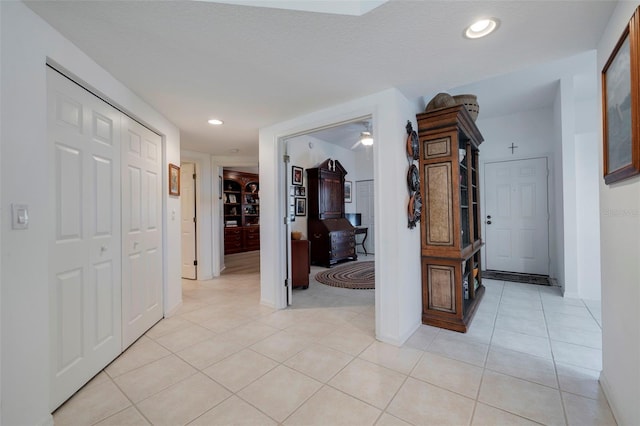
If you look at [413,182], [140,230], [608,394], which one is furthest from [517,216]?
[140,230]

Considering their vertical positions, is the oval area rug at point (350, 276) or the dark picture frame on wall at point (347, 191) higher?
the dark picture frame on wall at point (347, 191)

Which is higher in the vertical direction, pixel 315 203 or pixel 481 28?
pixel 481 28

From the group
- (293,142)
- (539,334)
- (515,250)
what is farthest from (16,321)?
(515,250)

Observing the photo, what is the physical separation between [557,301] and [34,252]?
4.78 metres

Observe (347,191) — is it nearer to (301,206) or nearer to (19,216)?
(301,206)

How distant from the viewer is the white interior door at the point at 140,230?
2.34 meters

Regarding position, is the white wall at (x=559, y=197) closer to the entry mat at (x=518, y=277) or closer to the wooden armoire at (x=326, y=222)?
the entry mat at (x=518, y=277)

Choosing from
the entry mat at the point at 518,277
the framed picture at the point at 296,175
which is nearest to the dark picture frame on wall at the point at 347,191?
the framed picture at the point at 296,175

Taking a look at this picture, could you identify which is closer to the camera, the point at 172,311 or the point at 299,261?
the point at 172,311

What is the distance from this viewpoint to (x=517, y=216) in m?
4.68

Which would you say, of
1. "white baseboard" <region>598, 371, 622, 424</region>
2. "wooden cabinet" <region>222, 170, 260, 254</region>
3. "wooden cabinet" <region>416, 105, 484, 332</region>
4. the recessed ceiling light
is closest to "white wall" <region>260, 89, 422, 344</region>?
"wooden cabinet" <region>416, 105, 484, 332</region>

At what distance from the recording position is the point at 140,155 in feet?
8.49

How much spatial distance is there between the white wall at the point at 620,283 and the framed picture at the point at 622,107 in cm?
8

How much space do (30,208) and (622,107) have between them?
2.92 metres
